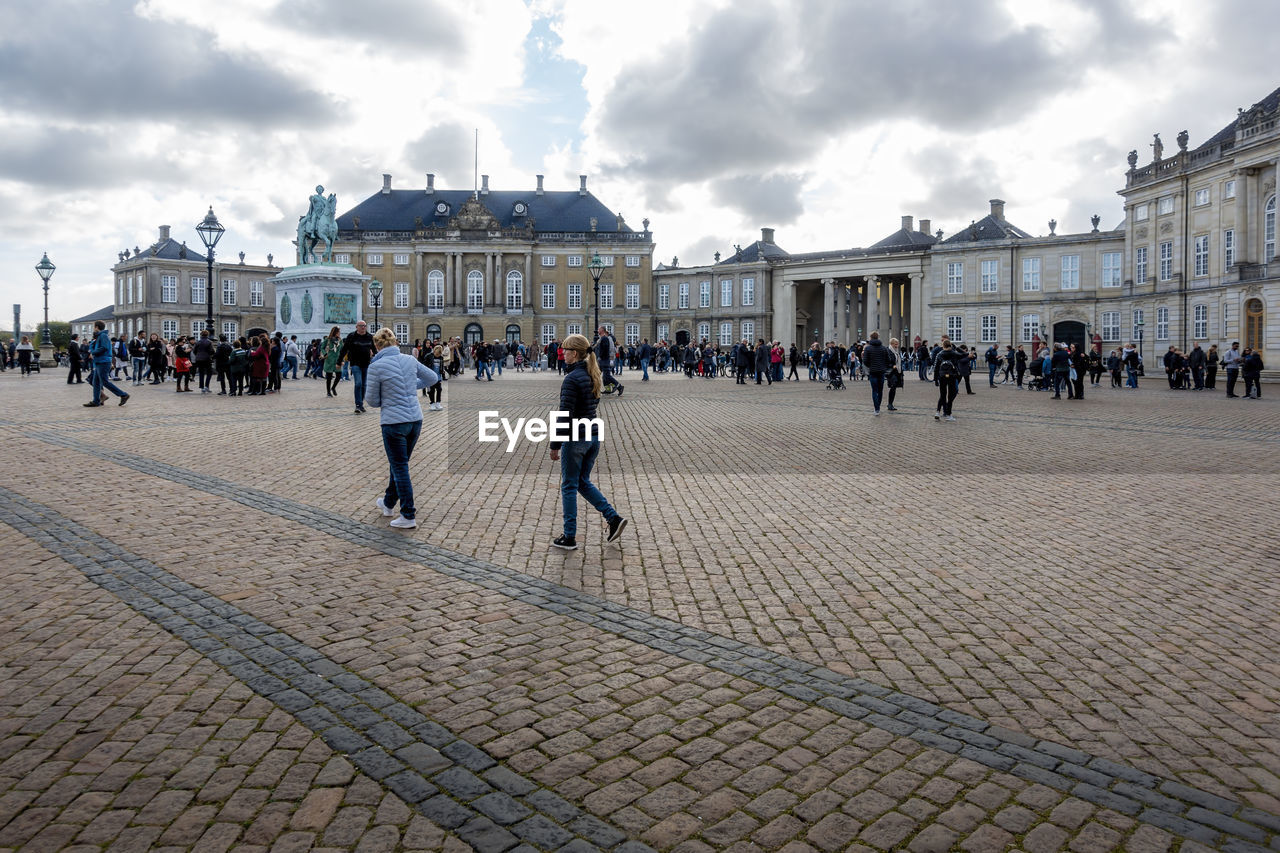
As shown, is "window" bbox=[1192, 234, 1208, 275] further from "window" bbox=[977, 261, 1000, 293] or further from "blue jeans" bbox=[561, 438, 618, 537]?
"blue jeans" bbox=[561, 438, 618, 537]

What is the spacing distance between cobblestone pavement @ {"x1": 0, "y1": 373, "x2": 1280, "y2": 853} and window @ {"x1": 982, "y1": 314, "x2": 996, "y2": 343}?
62.2 metres

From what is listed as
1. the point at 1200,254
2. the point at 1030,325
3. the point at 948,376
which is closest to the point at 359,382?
the point at 948,376

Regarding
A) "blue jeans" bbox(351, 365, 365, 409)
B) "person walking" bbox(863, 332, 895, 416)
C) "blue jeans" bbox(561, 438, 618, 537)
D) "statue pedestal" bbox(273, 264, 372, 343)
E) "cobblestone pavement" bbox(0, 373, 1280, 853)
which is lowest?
"cobblestone pavement" bbox(0, 373, 1280, 853)

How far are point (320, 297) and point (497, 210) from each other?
6015cm

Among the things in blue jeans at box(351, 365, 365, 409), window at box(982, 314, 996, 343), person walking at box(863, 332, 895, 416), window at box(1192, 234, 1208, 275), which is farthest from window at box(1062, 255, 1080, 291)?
blue jeans at box(351, 365, 365, 409)

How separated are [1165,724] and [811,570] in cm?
266

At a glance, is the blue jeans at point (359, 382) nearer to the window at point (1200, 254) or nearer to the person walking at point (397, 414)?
the person walking at point (397, 414)

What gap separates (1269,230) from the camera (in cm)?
4475

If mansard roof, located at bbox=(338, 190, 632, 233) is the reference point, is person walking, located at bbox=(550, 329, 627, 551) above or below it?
below

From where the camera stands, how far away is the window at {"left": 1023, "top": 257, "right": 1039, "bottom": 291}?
6612cm

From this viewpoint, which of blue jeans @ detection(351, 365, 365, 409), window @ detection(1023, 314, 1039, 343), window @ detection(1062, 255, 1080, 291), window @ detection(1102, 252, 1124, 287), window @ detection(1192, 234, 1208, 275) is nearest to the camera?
blue jeans @ detection(351, 365, 365, 409)

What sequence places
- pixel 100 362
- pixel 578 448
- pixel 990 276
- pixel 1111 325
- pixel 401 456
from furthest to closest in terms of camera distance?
pixel 990 276 → pixel 1111 325 → pixel 100 362 → pixel 401 456 → pixel 578 448

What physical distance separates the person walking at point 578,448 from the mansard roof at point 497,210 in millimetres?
82386

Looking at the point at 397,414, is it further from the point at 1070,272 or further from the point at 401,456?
the point at 1070,272
